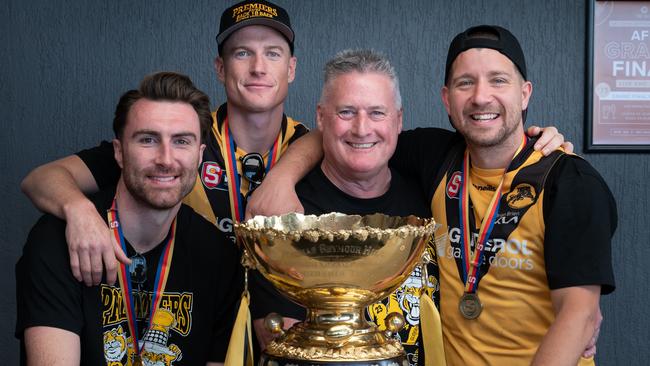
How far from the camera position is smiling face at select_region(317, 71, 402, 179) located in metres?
2.27

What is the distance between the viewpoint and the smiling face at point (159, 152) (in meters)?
2.27

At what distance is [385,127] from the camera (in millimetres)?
2277

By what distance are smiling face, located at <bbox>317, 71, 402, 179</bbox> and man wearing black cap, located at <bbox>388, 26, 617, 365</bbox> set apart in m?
0.21

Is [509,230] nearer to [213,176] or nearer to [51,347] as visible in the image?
[213,176]

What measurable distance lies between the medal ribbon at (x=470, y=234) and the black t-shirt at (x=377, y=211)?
104 mm

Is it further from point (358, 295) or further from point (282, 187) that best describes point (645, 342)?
point (358, 295)

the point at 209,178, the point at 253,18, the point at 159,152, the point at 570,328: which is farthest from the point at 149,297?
the point at 570,328

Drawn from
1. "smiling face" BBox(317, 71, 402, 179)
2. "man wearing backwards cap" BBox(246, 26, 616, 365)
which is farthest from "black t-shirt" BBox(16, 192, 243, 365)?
"smiling face" BBox(317, 71, 402, 179)

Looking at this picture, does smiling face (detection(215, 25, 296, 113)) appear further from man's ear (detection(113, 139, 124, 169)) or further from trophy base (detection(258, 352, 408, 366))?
trophy base (detection(258, 352, 408, 366))

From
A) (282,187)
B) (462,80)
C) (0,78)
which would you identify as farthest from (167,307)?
(0,78)

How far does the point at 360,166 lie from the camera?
228 cm

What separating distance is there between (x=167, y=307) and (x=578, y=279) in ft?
3.49

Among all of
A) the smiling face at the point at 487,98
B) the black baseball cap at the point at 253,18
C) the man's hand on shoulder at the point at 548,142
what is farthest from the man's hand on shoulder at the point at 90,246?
the man's hand on shoulder at the point at 548,142

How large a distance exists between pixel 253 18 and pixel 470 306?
44.7 inches
